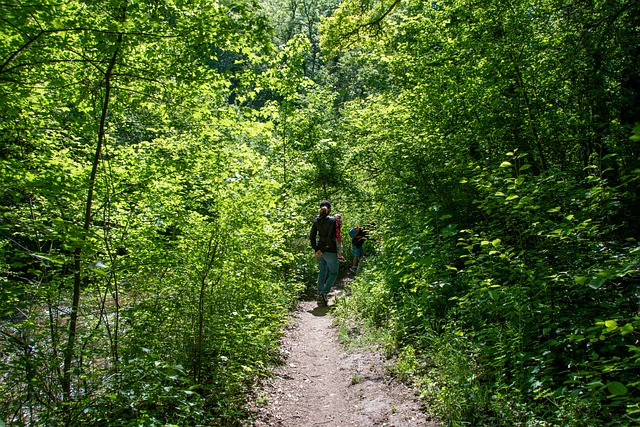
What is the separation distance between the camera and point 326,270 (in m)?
9.80

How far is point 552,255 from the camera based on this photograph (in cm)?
423

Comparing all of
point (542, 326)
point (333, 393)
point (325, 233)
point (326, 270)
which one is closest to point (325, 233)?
point (325, 233)

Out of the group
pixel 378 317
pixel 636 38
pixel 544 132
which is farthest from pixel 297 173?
pixel 636 38

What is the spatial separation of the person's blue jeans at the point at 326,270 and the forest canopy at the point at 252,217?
1.90 m

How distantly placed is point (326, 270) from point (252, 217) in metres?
4.77

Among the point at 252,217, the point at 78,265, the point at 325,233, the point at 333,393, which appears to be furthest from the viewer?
the point at 325,233

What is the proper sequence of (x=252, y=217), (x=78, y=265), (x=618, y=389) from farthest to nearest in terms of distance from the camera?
(x=252, y=217)
(x=78, y=265)
(x=618, y=389)

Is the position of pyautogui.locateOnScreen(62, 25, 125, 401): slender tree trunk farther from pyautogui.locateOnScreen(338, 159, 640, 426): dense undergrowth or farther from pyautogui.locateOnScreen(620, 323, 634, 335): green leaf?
pyautogui.locateOnScreen(620, 323, 634, 335): green leaf

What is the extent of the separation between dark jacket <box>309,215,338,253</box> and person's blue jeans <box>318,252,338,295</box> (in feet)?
0.49

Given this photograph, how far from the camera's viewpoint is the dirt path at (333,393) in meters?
4.61

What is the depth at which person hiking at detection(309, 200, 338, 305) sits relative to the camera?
30.6 ft

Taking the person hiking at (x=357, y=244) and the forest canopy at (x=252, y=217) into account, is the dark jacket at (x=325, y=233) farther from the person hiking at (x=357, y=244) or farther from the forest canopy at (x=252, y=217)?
the person hiking at (x=357, y=244)

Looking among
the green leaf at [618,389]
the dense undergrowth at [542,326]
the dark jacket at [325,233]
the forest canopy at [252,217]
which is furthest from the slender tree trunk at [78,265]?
the dark jacket at [325,233]

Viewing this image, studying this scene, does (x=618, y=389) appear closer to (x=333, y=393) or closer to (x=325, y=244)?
(x=333, y=393)
